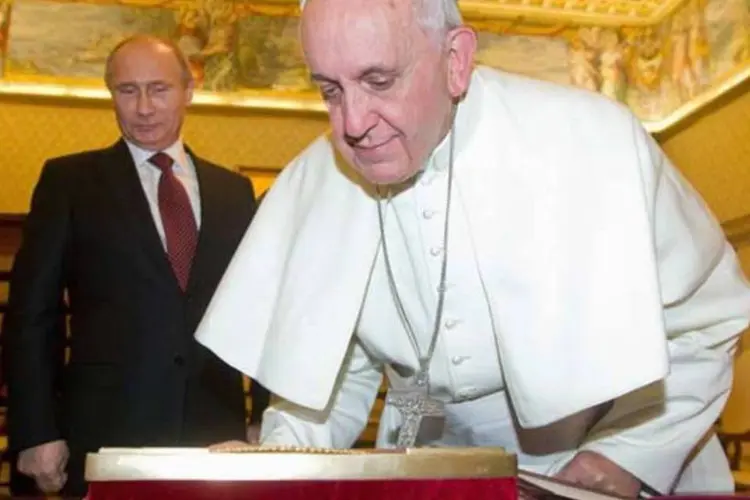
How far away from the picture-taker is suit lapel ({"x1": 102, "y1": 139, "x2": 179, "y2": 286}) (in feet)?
10.4

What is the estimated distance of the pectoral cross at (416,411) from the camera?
159cm

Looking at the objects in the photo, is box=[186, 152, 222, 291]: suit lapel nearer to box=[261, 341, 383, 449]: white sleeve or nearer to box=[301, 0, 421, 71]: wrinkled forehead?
box=[261, 341, 383, 449]: white sleeve

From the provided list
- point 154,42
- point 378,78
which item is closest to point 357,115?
point 378,78

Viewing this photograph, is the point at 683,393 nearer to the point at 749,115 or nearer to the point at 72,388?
the point at 72,388

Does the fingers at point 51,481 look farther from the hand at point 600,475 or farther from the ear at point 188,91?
the hand at point 600,475

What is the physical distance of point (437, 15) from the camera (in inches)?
63.6

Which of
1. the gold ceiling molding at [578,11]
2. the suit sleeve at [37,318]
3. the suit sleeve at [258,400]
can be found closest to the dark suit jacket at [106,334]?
the suit sleeve at [37,318]

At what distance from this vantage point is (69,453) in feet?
10.3

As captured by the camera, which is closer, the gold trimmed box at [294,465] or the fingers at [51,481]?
the gold trimmed box at [294,465]

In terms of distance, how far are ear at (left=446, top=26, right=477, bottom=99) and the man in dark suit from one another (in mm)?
1684

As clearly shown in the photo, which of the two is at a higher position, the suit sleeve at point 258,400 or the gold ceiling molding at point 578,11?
the gold ceiling molding at point 578,11

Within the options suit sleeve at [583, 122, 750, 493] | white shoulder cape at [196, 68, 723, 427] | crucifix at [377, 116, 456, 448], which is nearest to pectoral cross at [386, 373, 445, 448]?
crucifix at [377, 116, 456, 448]

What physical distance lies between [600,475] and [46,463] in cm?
194

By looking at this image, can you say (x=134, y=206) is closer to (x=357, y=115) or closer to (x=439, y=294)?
(x=439, y=294)
